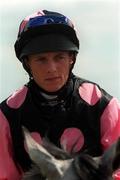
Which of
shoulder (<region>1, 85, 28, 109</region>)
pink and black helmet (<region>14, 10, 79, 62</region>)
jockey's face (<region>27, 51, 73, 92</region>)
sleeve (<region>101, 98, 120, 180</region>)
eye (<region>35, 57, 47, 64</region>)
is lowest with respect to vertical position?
sleeve (<region>101, 98, 120, 180</region>)

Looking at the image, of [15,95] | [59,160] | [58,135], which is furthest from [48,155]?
[15,95]

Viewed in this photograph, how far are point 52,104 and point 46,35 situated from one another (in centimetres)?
52

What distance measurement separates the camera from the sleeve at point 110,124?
16.0ft

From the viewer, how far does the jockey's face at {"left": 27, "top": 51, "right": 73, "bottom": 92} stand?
4676mm

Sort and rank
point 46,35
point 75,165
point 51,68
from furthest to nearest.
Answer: point 46,35 < point 51,68 < point 75,165

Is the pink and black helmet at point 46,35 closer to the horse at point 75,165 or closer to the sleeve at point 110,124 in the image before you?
the sleeve at point 110,124

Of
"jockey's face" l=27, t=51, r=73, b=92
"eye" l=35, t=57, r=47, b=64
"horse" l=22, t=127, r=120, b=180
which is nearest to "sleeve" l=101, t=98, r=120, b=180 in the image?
"jockey's face" l=27, t=51, r=73, b=92

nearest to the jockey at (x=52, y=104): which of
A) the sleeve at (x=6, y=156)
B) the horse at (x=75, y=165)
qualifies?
the sleeve at (x=6, y=156)

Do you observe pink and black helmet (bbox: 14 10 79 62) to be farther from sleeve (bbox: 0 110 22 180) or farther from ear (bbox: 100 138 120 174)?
ear (bbox: 100 138 120 174)

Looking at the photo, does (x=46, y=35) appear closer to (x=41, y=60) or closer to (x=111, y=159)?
(x=41, y=60)

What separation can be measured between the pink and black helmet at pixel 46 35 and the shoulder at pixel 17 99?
0.30 m

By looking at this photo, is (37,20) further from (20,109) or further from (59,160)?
(59,160)

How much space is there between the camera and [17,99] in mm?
5184

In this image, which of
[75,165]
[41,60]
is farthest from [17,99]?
[75,165]
